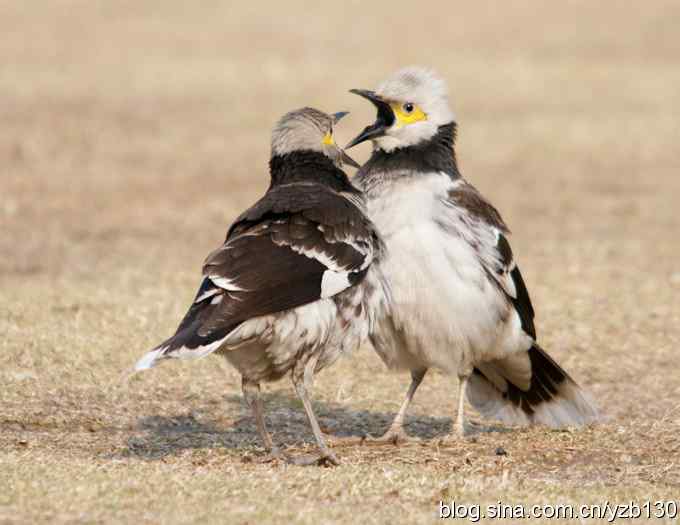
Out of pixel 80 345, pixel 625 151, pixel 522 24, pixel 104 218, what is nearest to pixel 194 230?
pixel 104 218

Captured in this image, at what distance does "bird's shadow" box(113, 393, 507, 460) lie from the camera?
303 inches

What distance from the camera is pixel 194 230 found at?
49.5 ft

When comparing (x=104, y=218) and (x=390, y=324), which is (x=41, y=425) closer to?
(x=390, y=324)

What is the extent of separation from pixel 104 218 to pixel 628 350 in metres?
7.28

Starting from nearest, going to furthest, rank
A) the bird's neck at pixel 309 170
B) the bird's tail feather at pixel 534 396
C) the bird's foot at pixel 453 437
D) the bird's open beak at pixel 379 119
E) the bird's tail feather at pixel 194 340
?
the bird's tail feather at pixel 194 340 → the bird's neck at pixel 309 170 → the bird's foot at pixel 453 437 → the bird's open beak at pixel 379 119 → the bird's tail feather at pixel 534 396

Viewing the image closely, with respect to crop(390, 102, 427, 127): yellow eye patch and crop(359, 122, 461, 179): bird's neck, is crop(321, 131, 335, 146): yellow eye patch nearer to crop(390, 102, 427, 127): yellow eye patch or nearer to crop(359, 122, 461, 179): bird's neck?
crop(359, 122, 461, 179): bird's neck

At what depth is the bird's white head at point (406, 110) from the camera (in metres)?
7.68

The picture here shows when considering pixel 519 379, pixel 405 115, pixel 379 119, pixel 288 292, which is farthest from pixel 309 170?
pixel 519 379

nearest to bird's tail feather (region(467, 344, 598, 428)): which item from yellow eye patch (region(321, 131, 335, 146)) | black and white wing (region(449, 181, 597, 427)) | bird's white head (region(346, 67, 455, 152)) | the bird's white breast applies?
black and white wing (region(449, 181, 597, 427))

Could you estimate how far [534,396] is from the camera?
8336 millimetres

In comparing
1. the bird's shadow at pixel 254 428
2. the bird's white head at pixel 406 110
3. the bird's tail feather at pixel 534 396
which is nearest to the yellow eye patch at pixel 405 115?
the bird's white head at pixel 406 110

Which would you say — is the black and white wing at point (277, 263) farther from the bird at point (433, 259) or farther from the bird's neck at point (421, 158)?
the bird's neck at point (421, 158)

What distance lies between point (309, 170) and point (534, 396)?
212 centimetres

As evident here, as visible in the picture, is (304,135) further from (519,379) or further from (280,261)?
(519,379)
